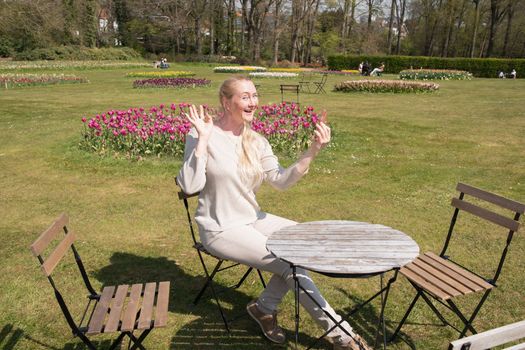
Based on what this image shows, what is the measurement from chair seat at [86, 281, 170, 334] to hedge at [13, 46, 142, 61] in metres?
48.5

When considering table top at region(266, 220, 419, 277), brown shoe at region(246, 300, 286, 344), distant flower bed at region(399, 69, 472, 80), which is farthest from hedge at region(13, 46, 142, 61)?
table top at region(266, 220, 419, 277)

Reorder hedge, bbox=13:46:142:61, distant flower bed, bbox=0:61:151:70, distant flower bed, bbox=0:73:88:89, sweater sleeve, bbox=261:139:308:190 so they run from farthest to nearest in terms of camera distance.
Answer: hedge, bbox=13:46:142:61, distant flower bed, bbox=0:61:151:70, distant flower bed, bbox=0:73:88:89, sweater sleeve, bbox=261:139:308:190

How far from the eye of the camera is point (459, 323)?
3.63m

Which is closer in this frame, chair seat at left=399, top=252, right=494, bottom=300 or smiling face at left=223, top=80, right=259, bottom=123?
chair seat at left=399, top=252, right=494, bottom=300

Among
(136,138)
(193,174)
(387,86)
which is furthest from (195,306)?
(387,86)

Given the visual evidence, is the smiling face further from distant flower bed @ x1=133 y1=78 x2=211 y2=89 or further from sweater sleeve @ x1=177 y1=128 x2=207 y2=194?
distant flower bed @ x1=133 y1=78 x2=211 y2=89

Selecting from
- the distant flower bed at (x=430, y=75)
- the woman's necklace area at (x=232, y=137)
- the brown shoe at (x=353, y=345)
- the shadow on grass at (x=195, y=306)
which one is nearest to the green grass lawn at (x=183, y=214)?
the shadow on grass at (x=195, y=306)

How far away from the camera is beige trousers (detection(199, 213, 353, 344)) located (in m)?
2.91

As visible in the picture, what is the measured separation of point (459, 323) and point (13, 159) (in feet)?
28.7

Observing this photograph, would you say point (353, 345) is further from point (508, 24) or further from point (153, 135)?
point (508, 24)

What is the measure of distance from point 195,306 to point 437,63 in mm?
38462

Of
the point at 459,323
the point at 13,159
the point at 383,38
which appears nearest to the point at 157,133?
the point at 13,159

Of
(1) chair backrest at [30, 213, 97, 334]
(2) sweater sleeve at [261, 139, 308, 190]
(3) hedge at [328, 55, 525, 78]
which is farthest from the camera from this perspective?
(3) hedge at [328, 55, 525, 78]

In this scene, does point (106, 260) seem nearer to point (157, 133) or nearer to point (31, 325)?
point (31, 325)
